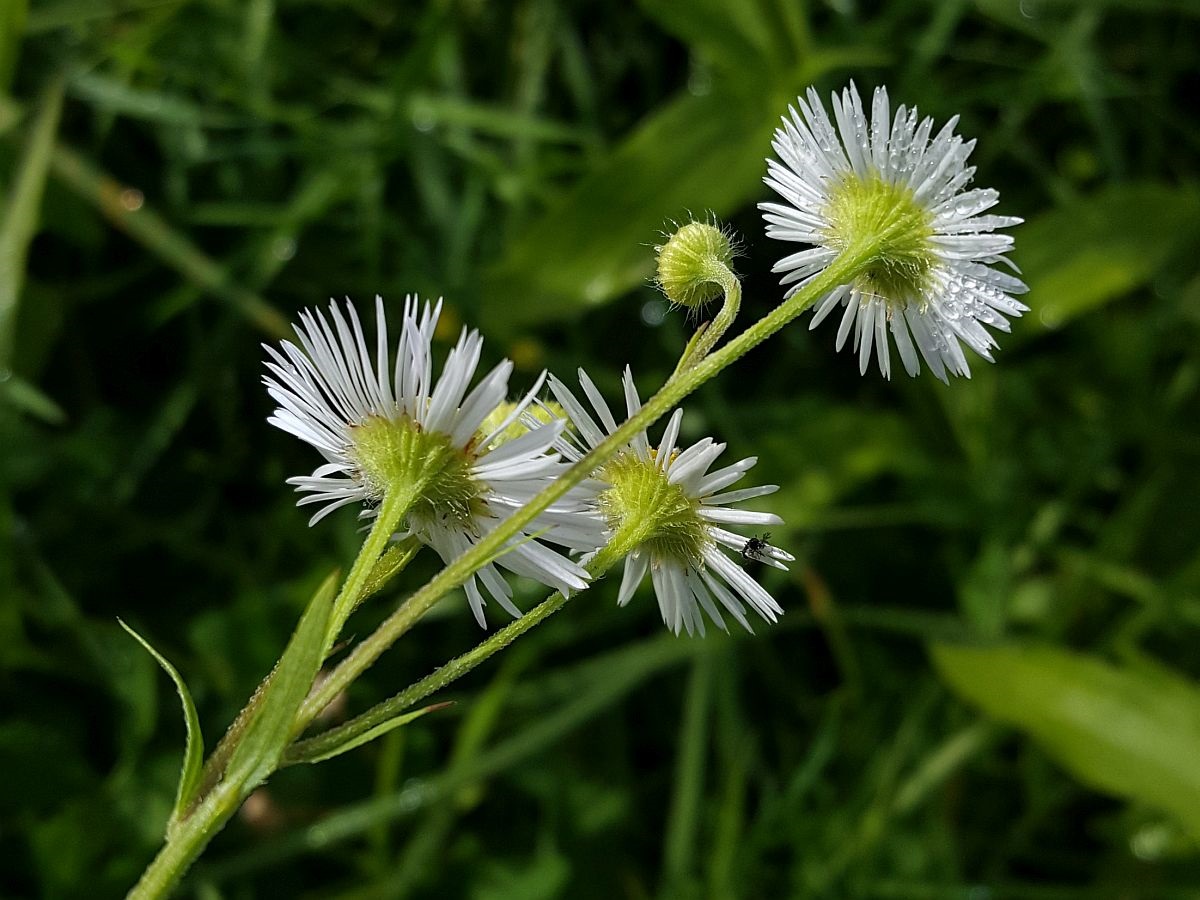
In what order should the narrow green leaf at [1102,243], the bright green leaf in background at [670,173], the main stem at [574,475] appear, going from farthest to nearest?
the narrow green leaf at [1102,243] → the bright green leaf in background at [670,173] → the main stem at [574,475]

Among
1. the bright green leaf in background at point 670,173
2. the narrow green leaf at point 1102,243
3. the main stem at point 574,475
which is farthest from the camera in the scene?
the narrow green leaf at point 1102,243

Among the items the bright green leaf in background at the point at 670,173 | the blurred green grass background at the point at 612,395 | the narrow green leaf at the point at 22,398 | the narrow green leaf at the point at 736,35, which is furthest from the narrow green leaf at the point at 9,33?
the narrow green leaf at the point at 736,35

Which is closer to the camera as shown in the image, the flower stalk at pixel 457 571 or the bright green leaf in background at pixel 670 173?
the flower stalk at pixel 457 571

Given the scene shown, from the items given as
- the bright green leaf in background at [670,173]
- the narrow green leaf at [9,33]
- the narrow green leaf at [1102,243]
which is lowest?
the narrow green leaf at [9,33]

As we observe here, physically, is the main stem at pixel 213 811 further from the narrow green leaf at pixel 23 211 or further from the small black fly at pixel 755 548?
the narrow green leaf at pixel 23 211

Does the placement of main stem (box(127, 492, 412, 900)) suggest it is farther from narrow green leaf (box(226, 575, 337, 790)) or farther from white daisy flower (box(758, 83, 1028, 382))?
white daisy flower (box(758, 83, 1028, 382))

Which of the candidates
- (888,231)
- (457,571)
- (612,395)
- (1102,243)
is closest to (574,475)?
(457,571)

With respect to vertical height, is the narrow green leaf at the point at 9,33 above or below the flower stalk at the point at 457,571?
above

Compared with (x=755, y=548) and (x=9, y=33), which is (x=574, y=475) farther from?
(x=9, y=33)
